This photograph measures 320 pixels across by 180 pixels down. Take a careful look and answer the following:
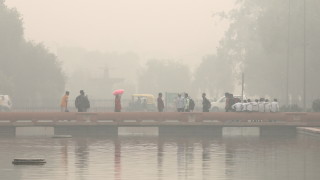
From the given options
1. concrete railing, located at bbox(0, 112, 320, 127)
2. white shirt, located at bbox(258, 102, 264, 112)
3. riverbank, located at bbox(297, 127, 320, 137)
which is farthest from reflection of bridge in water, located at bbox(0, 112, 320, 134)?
white shirt, located at bbox(258, 102, 264, 112)

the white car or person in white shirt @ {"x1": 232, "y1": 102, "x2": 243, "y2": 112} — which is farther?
the white car

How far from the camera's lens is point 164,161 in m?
25.7

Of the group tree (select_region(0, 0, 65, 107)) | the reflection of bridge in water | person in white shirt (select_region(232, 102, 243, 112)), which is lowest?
the reflection of bridge in water

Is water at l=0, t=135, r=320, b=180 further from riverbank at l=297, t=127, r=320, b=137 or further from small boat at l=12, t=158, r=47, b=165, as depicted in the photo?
riverbank at l=297, t=127, r=320, b=137

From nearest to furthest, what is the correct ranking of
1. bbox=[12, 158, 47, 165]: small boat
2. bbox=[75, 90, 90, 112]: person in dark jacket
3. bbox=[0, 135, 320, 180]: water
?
bbox=[0, 135, 320, 180]: water, bbox=[12, 158, 47, 165]: small boat, bbox=[75, 90, 90, 112]: person in dark jacket

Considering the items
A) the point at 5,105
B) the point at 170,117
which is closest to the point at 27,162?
the point at 170,117

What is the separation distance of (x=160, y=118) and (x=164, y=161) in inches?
869

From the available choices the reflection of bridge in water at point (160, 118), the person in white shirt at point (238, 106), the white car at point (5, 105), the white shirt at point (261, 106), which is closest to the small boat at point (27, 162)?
the reflection of bridge in water at point (160, 118)

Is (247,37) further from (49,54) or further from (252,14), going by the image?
(49,54)

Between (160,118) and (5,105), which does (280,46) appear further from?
(160,118)

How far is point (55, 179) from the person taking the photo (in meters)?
19.6

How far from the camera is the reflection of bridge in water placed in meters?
46.7

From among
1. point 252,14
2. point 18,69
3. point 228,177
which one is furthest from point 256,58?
point 228,177

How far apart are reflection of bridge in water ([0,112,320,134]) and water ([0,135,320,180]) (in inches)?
400
